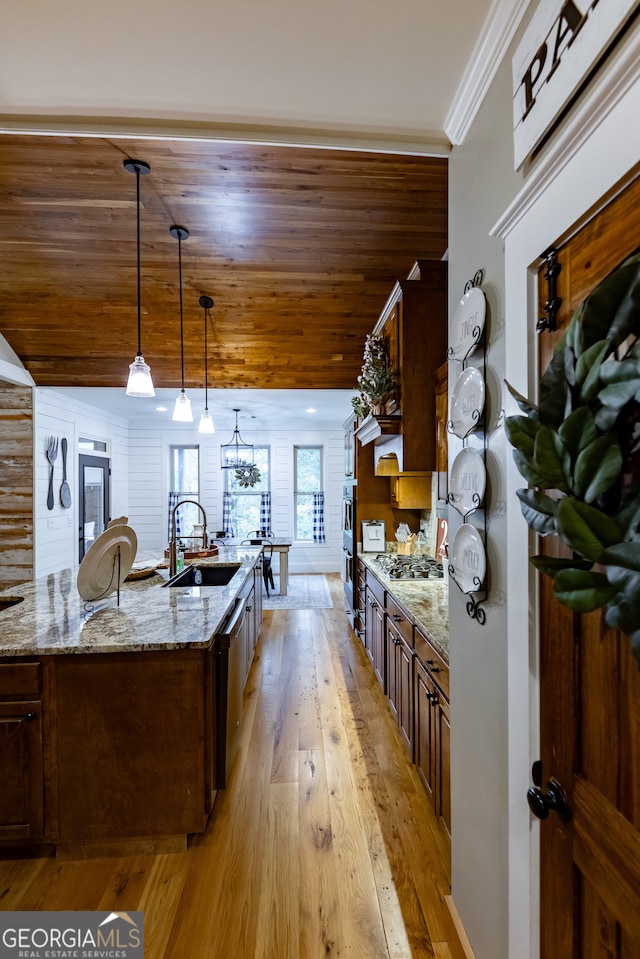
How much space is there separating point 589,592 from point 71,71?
6.28 ft

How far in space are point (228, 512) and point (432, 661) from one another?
6.13 m

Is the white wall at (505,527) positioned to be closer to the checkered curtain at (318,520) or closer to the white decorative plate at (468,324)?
the white decorative plate at (468,324)

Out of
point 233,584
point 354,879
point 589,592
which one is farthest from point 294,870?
point 589,592

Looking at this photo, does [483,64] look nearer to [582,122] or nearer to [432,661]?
[582,122]

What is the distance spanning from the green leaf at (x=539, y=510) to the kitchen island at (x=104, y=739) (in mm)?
1440

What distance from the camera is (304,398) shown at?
549 centimetres

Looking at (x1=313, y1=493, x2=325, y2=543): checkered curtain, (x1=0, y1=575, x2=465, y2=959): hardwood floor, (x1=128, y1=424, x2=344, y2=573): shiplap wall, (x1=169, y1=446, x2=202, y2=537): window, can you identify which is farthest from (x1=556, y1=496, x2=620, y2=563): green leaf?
(x1=169, y1=446, x2=202, y2=537): window

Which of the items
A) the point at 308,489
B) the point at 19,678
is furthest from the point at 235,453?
the point at 19,678

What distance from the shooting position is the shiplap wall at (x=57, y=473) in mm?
4562

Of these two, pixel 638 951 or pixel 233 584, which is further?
pixel 233 584

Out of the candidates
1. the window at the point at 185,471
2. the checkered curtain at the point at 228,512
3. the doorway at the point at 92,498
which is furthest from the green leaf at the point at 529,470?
the window at the point at 185,471

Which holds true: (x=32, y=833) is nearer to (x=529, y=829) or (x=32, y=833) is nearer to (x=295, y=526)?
(x=529, y=829)

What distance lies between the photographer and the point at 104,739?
1.72 m

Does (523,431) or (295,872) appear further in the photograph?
(295,872)
